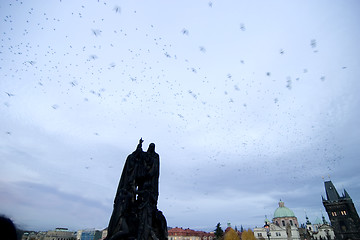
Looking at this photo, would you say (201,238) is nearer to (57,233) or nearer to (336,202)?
(336,202)

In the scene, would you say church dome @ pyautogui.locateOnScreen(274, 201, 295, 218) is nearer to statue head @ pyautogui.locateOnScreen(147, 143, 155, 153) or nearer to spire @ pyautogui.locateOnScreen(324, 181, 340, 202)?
spire @ pyautogui.locateOnScreen(324, 181, 340, 202)

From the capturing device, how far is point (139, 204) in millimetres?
9578

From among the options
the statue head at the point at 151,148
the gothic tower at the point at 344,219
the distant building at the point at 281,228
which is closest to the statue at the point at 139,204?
the statue head at the point at 151,148

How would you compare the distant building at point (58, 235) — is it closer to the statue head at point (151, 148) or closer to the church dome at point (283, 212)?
Result: the church dome at point (283, 212)

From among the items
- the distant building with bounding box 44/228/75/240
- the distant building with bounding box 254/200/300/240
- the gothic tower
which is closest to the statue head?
the distant building with bounding box 254/200/300/240

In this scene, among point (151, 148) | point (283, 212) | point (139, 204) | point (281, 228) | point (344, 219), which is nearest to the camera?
point (139, 204)

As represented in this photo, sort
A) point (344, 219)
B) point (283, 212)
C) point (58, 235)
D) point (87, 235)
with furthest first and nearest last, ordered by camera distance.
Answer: point (87, 235)
point (58, 235)
point (283, 212)
point (344, 219)

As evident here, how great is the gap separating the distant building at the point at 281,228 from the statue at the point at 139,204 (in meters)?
68.7

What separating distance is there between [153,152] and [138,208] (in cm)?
294

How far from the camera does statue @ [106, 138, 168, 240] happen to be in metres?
8.50

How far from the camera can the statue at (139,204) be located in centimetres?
850

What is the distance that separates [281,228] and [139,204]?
8217 centimetres

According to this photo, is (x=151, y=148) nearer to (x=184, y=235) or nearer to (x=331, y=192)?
(x=184, y=235)

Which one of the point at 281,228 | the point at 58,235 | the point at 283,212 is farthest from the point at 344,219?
the point at 58,235
